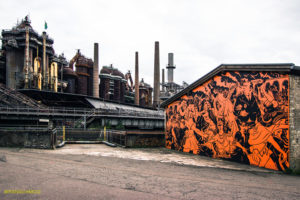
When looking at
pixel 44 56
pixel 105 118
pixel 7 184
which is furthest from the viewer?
pixel 44 56

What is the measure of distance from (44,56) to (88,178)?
168ft

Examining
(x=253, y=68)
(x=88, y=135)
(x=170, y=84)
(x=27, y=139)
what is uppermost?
(x=170, y=84)

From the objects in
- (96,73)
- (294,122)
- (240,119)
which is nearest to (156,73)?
(96,73)

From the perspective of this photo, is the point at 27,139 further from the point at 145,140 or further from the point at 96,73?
the point at 96,73

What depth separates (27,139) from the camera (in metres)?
15.9

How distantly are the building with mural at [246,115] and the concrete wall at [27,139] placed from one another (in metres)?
9.50

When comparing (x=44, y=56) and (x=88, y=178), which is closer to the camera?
(x=88, y=178)

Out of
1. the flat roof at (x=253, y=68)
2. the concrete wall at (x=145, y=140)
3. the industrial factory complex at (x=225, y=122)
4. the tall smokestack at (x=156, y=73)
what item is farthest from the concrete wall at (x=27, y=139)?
the tall smokestack at (x=156, y=73)

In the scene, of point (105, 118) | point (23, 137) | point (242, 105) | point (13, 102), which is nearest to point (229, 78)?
point (242, 105)

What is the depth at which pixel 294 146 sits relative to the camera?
1166 centimetres

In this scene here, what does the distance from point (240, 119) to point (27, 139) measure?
44.6 feet

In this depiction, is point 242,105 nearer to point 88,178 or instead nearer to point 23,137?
point 88,178

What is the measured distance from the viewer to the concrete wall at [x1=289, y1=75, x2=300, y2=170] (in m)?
11.6

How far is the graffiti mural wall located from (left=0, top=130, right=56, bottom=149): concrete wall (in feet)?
31.2
